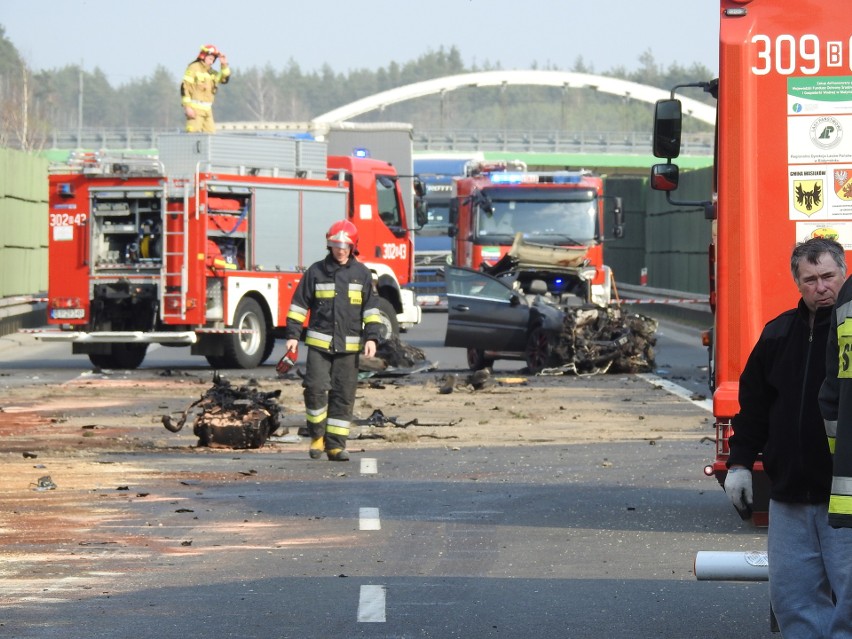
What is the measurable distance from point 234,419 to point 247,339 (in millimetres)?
9849

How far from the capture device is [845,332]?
18.0 feet

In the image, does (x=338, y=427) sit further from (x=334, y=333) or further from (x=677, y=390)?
(x=677, y=390)

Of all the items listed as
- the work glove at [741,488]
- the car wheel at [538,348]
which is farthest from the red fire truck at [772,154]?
the car wheel at [538,348]

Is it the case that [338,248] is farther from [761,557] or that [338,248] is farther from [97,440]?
[761,557]

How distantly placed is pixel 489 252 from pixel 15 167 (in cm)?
887

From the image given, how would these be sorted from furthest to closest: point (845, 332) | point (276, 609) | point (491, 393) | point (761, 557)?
1. point (491, 393)
2. point (276, 609)
3. point (761, 557)
4. point (845, 332)

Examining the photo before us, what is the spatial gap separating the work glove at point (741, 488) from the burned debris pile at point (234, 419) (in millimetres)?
9178

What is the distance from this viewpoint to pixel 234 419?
15.4 meters

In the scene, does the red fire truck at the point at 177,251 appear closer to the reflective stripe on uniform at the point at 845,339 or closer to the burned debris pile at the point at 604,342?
the burned debris pile at the point at 604,342

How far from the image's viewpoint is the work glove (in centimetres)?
640

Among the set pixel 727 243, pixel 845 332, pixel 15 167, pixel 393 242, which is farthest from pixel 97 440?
pixel 15 167

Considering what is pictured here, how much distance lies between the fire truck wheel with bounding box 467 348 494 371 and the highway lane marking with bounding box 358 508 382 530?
13559 millimetres

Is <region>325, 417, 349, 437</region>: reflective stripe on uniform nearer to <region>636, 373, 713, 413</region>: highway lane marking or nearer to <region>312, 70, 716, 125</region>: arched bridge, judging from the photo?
<region>636, 373, 713, 413</region>: highway lane marking

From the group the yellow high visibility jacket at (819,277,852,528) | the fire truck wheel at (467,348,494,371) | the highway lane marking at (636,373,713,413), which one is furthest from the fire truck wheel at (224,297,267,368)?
the yellow high visibility jacket at (819,277,852,528)
